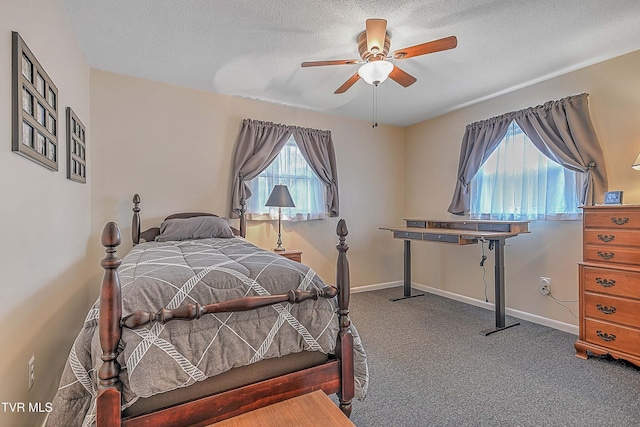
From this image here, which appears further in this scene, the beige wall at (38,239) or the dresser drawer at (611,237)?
the dresser drawer at (611,237)

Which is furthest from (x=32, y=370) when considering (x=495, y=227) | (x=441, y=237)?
(x=495, y=227)

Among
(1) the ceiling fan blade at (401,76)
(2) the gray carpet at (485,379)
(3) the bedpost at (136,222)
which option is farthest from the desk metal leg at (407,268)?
(3) the bedpost at (136,222)

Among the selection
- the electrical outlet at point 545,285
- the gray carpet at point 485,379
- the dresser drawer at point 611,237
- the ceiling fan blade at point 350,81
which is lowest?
the gray carpet at point 485,379

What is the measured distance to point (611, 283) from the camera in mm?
2268

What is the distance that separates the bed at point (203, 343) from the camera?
1.07 meters

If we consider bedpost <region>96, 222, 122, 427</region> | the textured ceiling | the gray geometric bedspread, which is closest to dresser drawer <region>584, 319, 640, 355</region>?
the gray geometric bedspread

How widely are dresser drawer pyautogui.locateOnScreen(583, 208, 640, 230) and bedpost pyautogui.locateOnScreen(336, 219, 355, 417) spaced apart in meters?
2.14

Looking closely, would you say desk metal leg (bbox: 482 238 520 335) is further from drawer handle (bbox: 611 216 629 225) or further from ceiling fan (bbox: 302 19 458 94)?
ceiling fan (bbox: 302 19 458 94)

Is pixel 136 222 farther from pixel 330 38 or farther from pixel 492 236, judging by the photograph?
pixel 492 236

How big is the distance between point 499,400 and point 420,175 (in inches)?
126

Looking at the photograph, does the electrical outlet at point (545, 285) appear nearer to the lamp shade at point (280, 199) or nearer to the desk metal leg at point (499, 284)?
the desk metal leg at point (499, 284)

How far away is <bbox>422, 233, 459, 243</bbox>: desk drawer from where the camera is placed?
10.1 ft

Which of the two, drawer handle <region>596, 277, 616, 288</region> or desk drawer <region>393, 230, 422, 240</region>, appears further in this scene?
desk drawer <region>393, 230, 422, 240</region>

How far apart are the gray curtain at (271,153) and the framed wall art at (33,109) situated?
5.76 feet
